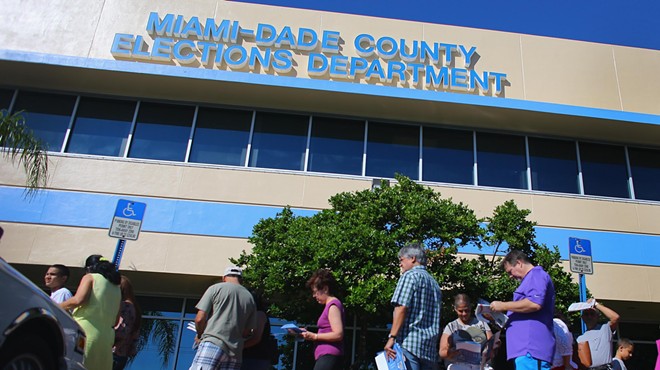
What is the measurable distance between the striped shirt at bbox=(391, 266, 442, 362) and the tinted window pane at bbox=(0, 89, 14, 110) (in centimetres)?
1205

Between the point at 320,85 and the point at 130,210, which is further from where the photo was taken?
the point at 320,85

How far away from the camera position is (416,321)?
176 inches

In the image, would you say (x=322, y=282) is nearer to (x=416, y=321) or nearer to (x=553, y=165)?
(x=416, y=321)

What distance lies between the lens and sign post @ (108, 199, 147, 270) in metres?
7.45

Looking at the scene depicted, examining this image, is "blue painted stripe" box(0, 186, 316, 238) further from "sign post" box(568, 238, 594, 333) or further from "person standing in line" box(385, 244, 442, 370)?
"person standing in line" box(385, 244, 442, 370)

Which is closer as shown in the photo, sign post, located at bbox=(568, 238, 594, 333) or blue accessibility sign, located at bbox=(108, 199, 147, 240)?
blue accessibility sign, located at bbox=(108, 199, 147, 240)

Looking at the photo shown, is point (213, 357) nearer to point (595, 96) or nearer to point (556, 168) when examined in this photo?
point (556, 168)

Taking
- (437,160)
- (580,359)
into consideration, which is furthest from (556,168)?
(580,359)

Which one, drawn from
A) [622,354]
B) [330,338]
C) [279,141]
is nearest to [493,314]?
[330,338]

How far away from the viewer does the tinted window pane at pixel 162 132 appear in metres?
12.5

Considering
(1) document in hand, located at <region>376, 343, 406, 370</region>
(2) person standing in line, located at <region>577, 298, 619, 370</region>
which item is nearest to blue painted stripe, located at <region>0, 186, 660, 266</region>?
(2) person standing in line, located at <region>577, 298, 619, 370</region>

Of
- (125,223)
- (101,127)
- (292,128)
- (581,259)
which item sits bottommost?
(125,223)

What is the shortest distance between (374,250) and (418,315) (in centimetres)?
389

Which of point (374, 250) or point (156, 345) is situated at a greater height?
point (374, 250)
